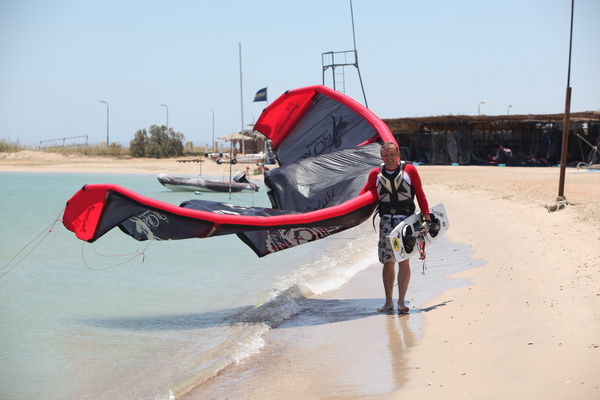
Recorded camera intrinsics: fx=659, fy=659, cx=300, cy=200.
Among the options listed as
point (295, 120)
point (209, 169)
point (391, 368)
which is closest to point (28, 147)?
point (209, 169)

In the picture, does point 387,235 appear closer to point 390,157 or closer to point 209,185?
point 390,157

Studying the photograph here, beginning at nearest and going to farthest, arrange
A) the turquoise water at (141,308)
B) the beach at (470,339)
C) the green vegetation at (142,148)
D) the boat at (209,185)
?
the beach at (470,339) → the turquoise water at (141,308) → the boat at (209,185) → the green vegetation at (142,148)

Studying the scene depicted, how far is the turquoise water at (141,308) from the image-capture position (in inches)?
214

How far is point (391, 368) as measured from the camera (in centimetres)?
461

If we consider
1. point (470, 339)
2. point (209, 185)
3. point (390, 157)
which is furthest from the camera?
point (209, 185)

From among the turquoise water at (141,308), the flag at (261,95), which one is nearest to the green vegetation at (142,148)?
the flag at (261,95)

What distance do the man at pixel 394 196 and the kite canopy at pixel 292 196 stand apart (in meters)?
0.19

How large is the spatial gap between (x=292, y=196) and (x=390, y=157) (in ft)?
7.52

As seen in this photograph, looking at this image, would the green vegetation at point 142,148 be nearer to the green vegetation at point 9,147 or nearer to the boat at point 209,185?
the green vegetation at point 9,147

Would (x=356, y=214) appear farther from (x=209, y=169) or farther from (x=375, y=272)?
(x=209, y=169)

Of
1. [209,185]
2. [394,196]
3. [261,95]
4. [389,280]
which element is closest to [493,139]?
[209,185]

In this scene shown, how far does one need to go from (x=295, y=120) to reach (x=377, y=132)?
1603 millimetres

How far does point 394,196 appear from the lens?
5934 mm

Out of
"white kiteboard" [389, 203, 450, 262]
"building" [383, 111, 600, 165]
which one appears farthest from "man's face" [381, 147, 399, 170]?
"building" [383, 111, 600, 165]
